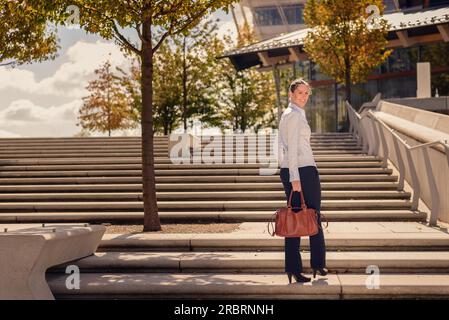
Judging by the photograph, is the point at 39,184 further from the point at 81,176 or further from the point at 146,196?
the point at 146,196

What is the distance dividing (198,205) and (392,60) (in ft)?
92.8

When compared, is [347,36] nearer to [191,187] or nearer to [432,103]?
[432,103]

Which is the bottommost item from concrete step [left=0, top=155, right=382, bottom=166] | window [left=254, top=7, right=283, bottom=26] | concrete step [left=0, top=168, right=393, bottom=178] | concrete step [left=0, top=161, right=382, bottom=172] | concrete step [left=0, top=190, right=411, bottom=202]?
concrete step [left=0, top=190, right=411, bottom=202]

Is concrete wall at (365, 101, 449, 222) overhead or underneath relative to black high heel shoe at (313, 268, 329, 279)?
overhead

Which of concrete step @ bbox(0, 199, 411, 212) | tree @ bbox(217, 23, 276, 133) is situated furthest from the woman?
tree @ bbox(217, 23, 276, 133)

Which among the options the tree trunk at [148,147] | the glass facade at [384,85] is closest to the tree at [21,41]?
the tree trunk at [148,147]

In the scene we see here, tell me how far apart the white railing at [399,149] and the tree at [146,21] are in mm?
4080

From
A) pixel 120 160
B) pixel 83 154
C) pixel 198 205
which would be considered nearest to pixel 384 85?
pixel 83 154

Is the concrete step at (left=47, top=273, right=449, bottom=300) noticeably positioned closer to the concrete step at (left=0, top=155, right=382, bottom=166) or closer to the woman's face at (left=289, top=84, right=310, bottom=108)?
the woman's face at (left=289, top=84, right=310, bottom=108)

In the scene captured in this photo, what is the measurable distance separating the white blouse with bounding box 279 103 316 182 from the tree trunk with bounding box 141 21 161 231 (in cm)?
403

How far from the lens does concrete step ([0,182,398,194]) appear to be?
13695 mm

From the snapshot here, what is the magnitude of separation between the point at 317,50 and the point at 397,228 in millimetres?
19643

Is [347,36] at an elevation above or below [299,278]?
above

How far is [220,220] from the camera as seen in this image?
11.9 meters
